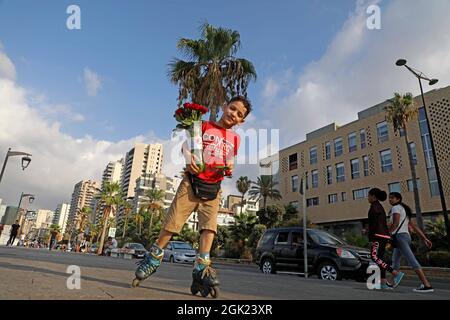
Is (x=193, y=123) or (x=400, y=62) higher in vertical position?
(x=400, y=62)

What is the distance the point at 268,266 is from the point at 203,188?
28.1 feet

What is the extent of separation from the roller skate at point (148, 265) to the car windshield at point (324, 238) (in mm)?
7370

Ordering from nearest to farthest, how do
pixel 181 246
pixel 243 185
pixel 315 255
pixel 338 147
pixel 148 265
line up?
pixel 148 265 < pixel 315 255 < pixel 181 246 < pixel 338 147 < pixel 243 185

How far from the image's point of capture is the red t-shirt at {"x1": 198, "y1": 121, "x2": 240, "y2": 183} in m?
3.11

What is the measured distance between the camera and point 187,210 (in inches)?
121

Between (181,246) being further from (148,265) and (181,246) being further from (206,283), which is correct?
(206,283)

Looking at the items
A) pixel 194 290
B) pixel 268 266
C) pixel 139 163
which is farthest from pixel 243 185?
pixel 139 163

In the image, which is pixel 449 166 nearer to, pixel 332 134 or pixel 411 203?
pixel 411 203

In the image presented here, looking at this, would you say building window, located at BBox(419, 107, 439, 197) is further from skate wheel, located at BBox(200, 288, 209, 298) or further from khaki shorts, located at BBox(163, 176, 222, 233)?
skate wheel, located at BBox(200, 288, 209, 298)

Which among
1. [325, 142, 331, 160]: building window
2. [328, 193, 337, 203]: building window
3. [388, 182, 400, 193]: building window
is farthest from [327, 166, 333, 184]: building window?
[388, 182, 400, 193]: building window

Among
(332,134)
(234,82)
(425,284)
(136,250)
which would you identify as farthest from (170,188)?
(425,284)

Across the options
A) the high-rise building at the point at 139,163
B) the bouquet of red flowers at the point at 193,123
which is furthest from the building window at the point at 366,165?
the high-rise building at the point at 139,163

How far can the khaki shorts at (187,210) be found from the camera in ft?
10.0

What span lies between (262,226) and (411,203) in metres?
14.7
